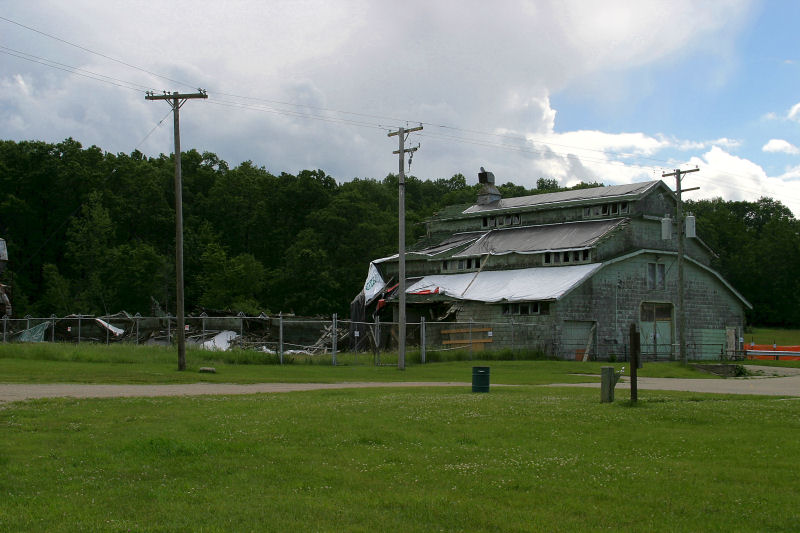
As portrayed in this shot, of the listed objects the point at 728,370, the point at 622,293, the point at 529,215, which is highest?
the point at 529,215

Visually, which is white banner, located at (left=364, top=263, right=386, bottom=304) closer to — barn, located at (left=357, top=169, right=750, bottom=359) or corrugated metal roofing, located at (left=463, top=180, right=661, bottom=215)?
barn, located at (left=357, top=169, right=750, bottom=359)

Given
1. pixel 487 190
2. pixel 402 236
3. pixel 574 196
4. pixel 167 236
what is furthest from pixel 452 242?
pixel 167 236

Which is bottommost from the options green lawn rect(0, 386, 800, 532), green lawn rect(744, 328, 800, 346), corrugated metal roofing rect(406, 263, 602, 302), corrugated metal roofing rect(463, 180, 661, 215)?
green lawn rect(744, 328, 800, 346)

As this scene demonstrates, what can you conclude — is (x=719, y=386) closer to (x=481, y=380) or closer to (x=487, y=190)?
(x=481, y=380)

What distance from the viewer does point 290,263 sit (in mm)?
80875

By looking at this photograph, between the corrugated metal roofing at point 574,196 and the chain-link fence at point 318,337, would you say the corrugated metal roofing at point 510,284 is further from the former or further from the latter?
the corrugated metal roofing at point 574,196

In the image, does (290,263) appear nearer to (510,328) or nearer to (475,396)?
(510,328)

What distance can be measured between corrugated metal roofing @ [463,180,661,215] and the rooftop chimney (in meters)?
0.85

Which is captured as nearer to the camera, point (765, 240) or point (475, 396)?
point (475, 396)

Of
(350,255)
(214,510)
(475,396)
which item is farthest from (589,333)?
(214,510)

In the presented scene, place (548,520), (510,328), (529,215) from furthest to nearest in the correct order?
(529,215) < (510,328) < (548,520)

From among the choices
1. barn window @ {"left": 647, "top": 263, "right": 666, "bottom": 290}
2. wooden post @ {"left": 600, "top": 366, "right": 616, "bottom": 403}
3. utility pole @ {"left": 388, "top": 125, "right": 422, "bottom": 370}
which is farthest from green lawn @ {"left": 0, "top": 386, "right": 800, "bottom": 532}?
barn window @ {"left": 647, "top": 263, "right": 666, "bottom": 290}

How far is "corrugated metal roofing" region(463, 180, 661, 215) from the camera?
184 feet

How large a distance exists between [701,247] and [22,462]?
192 feet
